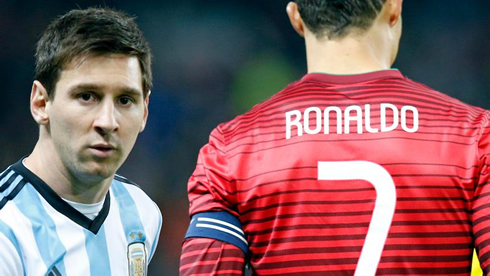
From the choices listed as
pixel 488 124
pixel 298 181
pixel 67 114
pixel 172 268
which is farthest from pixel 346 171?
pixel 172 268

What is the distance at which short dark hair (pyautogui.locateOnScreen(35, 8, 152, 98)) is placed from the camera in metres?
2.78

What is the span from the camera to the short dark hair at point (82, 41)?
278 cm

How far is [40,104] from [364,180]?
1.46m

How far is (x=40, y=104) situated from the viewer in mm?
2840

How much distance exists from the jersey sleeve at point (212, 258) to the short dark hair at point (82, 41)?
3.50 ft

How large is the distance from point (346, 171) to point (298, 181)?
0.44 ft

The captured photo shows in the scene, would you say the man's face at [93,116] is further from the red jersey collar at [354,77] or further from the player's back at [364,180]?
the red jersey collar at [354,77]

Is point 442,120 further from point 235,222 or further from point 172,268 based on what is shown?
point 172,268

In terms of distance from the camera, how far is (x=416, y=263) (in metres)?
1.95

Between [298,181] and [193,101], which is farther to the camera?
[193,101]

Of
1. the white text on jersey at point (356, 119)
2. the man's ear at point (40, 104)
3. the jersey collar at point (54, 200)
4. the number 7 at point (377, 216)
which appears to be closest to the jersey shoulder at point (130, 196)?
the jersey collar at point (54, 200)

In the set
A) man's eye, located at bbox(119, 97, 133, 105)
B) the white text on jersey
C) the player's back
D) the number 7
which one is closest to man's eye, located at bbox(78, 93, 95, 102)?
man's eye, located at bbox(119, 97, 133, 105)

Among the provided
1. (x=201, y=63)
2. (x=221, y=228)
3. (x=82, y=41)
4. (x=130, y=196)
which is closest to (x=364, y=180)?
(x=221, y=228)

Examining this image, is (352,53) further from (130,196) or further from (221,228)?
(130,196)
